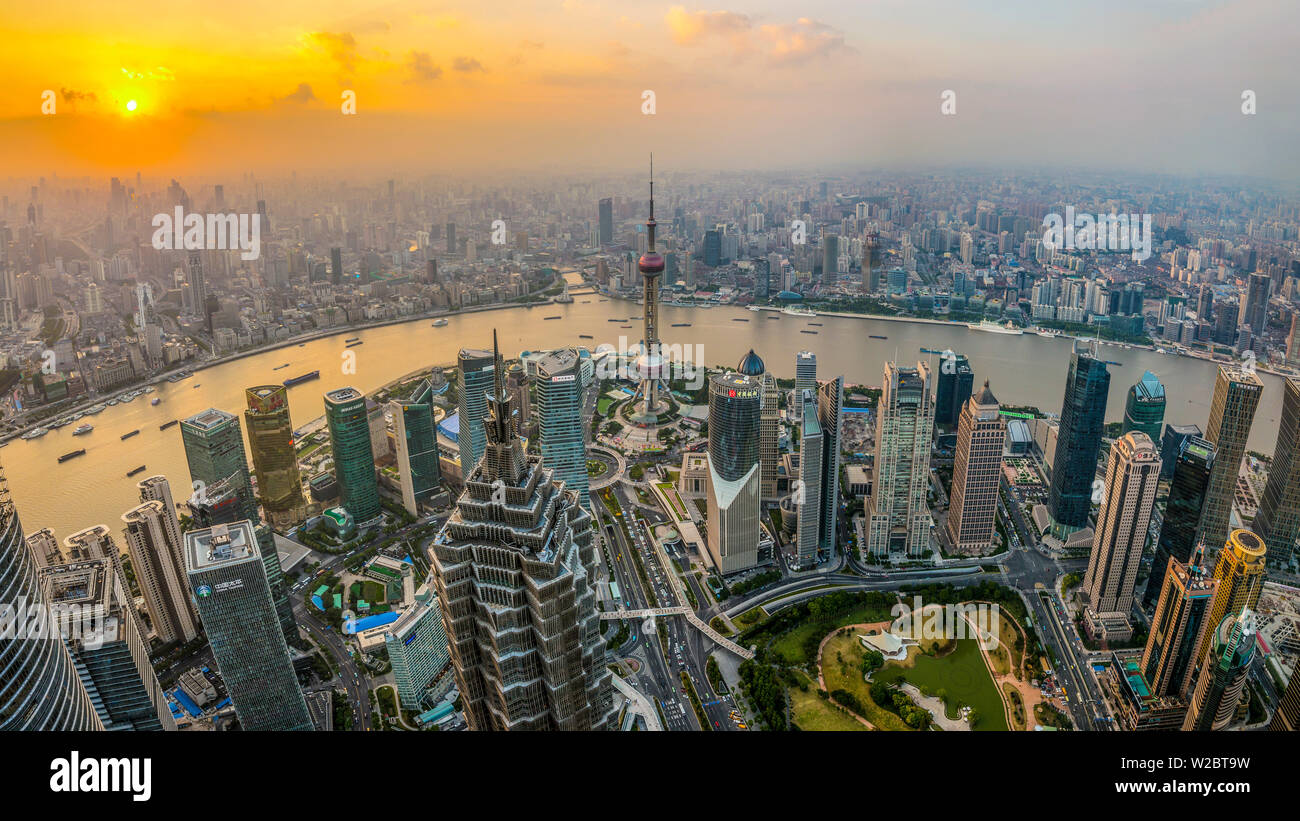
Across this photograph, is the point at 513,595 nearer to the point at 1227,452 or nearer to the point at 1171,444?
the point at 1227,452

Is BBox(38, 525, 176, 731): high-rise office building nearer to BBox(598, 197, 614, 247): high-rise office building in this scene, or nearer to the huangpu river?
the huangpu river

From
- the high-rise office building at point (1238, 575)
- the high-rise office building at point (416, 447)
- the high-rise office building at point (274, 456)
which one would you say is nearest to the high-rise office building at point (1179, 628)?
the high-rise office building at point (1238, 575)

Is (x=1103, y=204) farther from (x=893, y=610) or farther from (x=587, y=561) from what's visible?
(x=587, y=561)

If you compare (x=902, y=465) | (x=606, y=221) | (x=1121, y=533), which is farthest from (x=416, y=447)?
(x=606, y=221)

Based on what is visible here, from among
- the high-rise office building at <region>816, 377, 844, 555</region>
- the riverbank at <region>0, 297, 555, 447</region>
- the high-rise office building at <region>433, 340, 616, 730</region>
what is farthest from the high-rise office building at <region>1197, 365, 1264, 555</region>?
the riverbank at <region>0, 297, 555, 447</region>

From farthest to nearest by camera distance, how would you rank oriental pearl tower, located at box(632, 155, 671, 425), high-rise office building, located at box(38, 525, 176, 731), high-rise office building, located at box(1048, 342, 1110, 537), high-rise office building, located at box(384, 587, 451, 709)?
oriental pearl tower, located at box(632, 155, 671, 425) → high-rise office building, located at box(1048, 342, 1110, 537) → high-rise office building, located at box(384, 587, 451, 709) → high-rise office building, located at box(38, 525, 176, 731)

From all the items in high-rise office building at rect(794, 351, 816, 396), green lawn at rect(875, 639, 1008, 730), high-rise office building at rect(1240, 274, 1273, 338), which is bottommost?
green lawn at rect(875, 639, 1008, 730)

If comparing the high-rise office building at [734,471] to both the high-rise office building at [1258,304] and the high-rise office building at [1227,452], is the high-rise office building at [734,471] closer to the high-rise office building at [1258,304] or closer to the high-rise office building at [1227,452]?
the high-rise office building at [1227,452]
